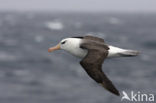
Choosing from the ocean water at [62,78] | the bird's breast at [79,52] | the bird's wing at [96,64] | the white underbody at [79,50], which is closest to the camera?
the bird's wing at [96,64]

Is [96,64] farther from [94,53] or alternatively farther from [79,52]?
[79,52]

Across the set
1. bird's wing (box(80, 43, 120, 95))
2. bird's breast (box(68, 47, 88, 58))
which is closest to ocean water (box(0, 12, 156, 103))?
bird's breast (box(68, 47, 88, 58))

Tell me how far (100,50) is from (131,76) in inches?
2660

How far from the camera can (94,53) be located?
9625 mm

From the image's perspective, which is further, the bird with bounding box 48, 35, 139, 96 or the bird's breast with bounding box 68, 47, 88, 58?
the bird's breast with bounding box 68, 47, 88, 58

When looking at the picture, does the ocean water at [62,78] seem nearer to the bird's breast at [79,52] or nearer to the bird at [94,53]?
→ the bird at [94,53]

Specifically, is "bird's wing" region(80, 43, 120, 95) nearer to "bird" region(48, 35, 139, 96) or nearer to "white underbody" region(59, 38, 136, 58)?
"bird" region(48, 35, 139, 96)

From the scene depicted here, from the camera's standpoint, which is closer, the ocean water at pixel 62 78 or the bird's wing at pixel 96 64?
the bird's wing at pixel 96 64

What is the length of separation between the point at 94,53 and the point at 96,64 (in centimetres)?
52

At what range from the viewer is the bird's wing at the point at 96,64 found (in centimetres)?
852

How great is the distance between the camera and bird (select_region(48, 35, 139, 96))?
8.76 m

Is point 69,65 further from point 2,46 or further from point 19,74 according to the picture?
point 2,46

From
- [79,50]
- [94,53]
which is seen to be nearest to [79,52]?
[79,50]

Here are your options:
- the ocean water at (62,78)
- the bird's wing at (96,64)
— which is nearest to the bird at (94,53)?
the bird's wing at (96,64)
